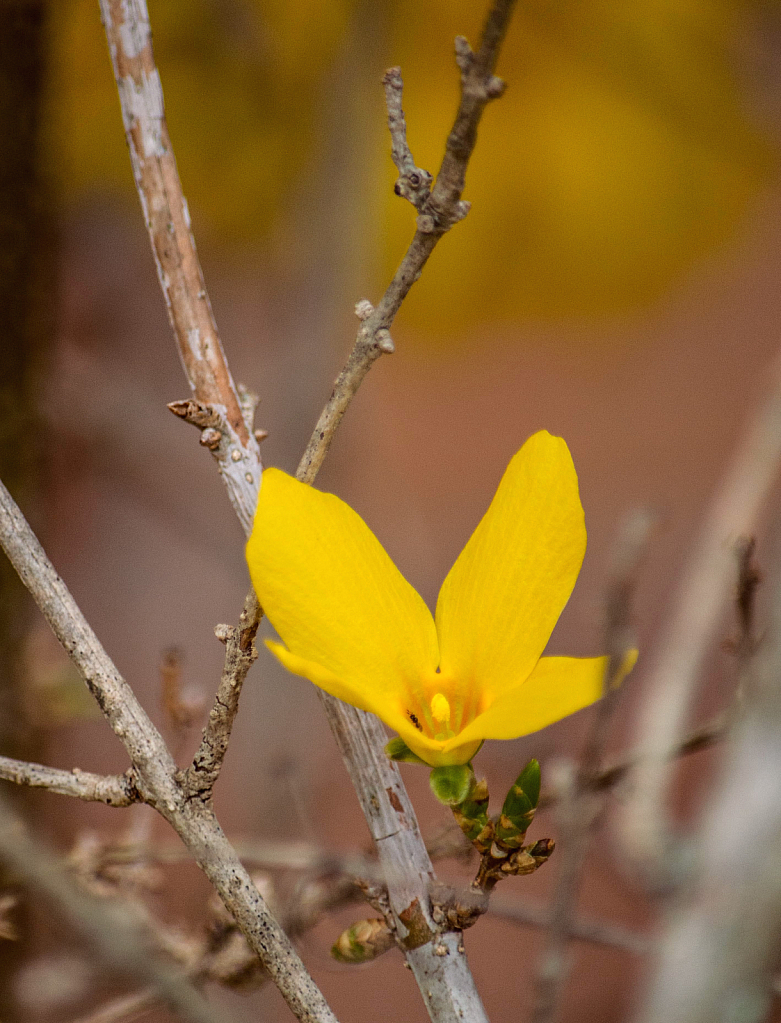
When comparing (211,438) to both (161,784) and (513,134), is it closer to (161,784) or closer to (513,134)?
(161,784)

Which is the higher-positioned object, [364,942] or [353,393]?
[353,393]

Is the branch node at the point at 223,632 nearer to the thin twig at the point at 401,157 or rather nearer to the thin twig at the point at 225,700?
the thin twig at the point at 225,700

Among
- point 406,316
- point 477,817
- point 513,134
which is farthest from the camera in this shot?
point 406,316

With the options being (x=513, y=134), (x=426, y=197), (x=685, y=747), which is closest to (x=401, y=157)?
(x=426, y=197)

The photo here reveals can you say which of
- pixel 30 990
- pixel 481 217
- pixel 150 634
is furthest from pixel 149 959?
pixel 481 217

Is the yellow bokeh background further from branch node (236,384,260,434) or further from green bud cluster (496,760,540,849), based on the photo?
green bud cluster (496,760,540,849)

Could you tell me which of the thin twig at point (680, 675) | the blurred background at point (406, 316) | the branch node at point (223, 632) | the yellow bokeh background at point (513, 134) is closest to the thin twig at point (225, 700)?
the branch node at point (223, 632)

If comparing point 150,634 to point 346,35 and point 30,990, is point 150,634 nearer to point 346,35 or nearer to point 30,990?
point 30,990
